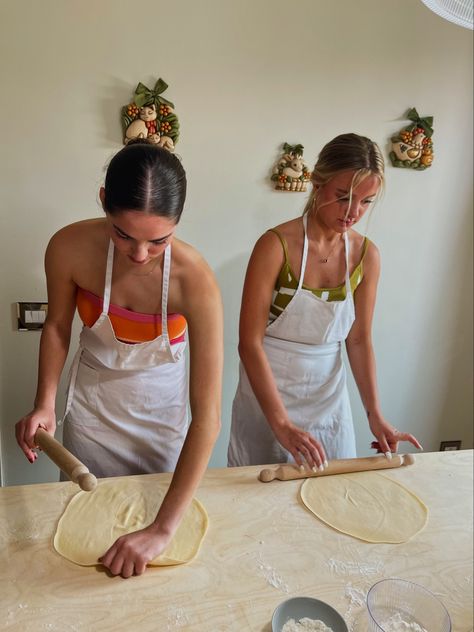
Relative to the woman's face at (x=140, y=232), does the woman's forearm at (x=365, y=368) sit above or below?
below

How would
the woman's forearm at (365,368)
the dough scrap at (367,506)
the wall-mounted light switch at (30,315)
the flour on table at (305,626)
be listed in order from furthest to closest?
the wall-mounted light switch at (30,315) < the woman's forearm at (365,368) < the dough scrap at (367,506) < the flour on table at (305,626)

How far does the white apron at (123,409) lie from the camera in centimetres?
124

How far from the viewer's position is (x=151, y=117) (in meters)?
1.57

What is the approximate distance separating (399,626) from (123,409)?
746 mm

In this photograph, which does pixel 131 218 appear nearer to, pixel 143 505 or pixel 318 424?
pixel 143 505

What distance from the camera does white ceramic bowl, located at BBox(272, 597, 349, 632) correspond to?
80cm

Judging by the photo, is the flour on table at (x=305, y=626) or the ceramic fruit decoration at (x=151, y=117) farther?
the ceramic fruit decoration at (x=151, y=117)

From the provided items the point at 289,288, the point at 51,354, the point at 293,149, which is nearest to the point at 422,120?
the point at 293,149

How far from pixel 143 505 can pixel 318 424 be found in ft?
2.01

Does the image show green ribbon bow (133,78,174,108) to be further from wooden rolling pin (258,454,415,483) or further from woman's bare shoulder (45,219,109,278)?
wooden rolling pin (258,454,415,483)

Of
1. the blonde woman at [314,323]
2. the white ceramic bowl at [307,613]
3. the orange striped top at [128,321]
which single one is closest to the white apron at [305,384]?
the blonde woman at [314,323]

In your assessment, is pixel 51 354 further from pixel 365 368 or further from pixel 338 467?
pixel 365 368

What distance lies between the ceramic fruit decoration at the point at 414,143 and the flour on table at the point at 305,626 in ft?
5.21

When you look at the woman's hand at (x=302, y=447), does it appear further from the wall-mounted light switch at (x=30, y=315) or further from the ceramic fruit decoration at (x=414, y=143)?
the ceramic fruit decoration at (x=414, y=143)
